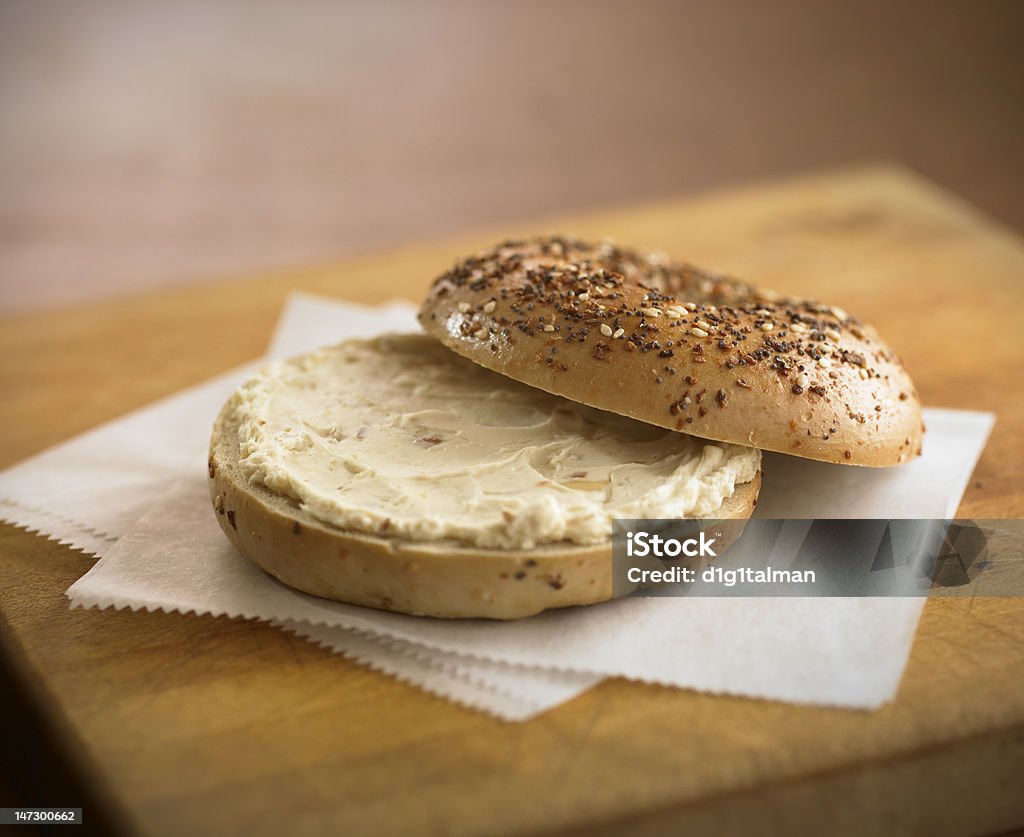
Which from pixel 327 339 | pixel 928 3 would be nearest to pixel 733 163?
pixel 928 3

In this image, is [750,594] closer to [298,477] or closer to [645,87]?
[298,477]

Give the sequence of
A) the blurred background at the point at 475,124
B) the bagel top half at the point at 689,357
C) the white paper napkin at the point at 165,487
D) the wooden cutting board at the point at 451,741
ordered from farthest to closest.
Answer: the blurred background at the point at 475,124 → the bagel top half at the point at 689,357 → the white paper napkin at the point at 165,487 → the wooden cutting board at the point at 451,741

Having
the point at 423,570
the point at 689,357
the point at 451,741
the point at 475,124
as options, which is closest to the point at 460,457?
the point at 423,570

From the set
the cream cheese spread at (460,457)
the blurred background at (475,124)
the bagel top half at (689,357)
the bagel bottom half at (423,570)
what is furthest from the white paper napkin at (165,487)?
the blurred background at (475,124)

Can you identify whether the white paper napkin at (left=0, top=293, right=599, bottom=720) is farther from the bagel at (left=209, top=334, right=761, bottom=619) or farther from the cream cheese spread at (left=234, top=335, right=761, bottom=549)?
the cream cheese spread at (left=234, top=335, right=761, bottom=549)

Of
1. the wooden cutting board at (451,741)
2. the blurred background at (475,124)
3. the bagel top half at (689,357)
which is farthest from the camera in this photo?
the blurred background at (475,124)

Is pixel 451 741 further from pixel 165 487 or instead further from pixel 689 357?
pixel 165 487

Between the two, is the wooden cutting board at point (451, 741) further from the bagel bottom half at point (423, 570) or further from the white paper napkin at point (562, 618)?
the bagel bottom half at point (423, 570)
